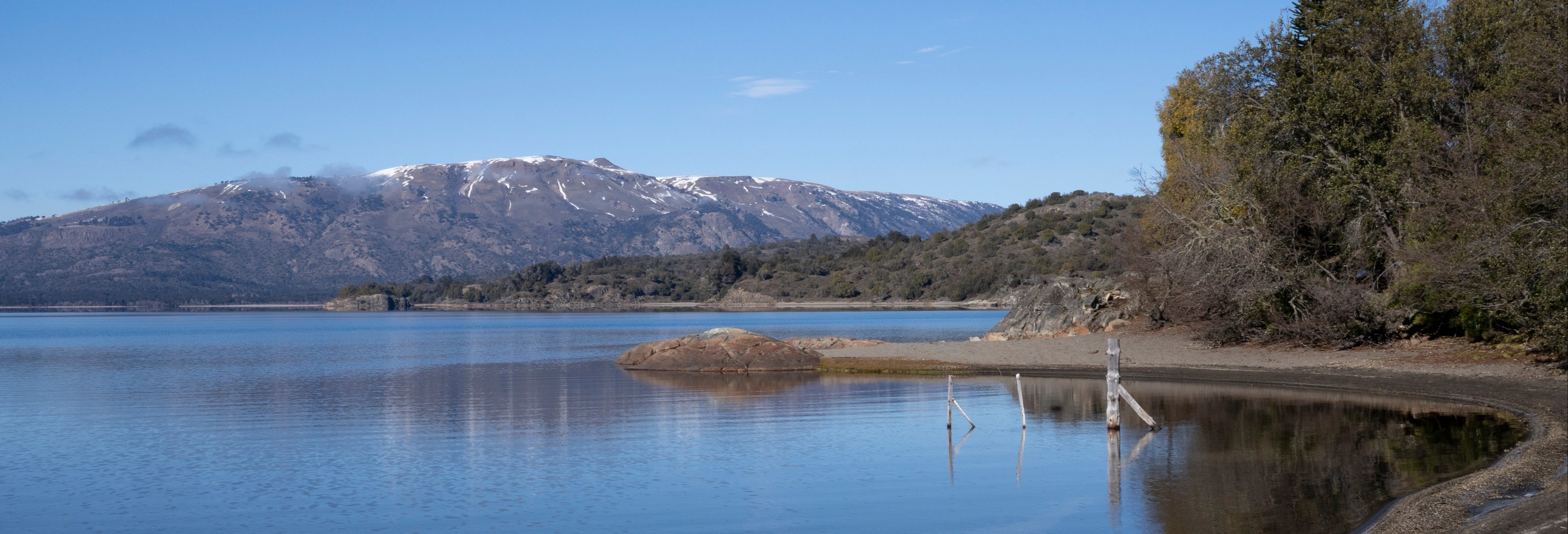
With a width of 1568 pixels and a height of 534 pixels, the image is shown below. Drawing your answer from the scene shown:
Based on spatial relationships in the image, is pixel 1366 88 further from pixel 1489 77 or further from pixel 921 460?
pixel 921 460

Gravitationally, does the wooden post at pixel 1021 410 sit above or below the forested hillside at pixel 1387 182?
below

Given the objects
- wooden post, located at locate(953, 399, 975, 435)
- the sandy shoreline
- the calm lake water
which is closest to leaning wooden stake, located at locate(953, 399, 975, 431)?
wooden post, located at locate(953, 399, 975, 435)

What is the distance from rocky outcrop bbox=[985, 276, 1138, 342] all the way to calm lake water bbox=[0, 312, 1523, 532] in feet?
36.0

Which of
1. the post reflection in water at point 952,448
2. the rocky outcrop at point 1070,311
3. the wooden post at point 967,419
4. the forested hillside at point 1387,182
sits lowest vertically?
the post reflection in water at point 952,448

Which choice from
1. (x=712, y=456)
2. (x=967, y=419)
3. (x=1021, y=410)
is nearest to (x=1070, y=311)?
(x=1021, y=410)

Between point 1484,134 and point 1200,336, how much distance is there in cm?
1216

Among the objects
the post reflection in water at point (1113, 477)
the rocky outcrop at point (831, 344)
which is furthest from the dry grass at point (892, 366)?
the post reflection in water at point (1113, 477)

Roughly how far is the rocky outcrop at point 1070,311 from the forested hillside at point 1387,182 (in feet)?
25.4

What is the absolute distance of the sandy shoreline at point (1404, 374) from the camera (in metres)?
12.5

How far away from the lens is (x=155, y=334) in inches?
3765

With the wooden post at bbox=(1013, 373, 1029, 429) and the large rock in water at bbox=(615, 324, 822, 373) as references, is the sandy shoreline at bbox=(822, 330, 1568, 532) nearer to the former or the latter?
the large rock in water at bbox=(615, 324, 822, 373)

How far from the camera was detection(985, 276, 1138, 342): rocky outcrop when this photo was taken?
44.0 m

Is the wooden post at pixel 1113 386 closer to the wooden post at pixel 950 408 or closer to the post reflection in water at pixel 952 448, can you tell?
the post reflection in water at pixel 952 448

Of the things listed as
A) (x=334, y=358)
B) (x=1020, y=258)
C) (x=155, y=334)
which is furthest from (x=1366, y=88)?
(x=1020, y=258)
